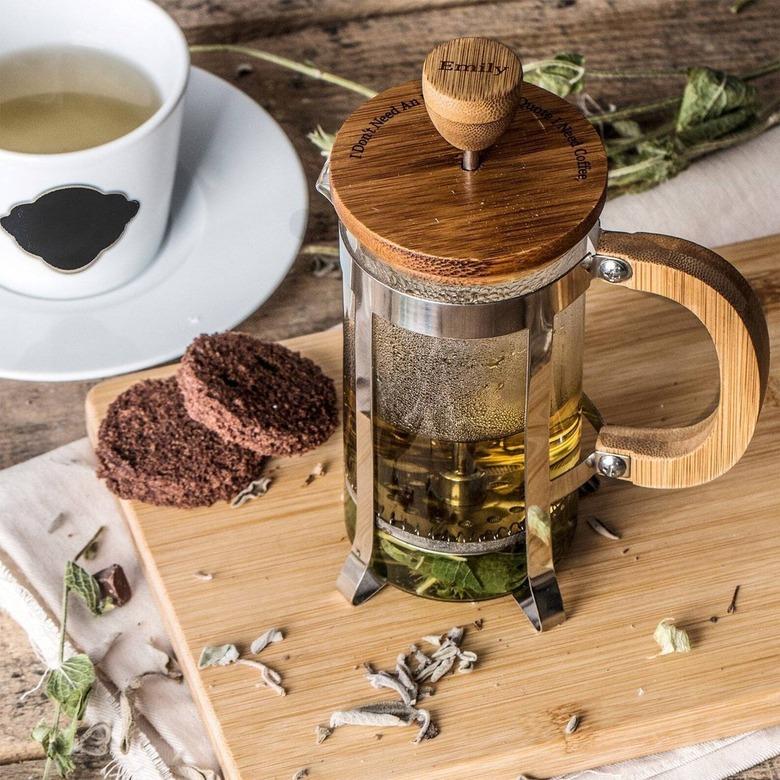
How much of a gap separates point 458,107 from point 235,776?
46cm

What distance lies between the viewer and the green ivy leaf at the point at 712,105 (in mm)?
1214

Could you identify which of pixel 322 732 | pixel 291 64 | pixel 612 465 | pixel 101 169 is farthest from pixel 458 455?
pixel 291 64

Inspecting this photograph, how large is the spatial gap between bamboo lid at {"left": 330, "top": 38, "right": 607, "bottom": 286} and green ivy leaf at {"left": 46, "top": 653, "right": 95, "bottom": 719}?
1.32ft

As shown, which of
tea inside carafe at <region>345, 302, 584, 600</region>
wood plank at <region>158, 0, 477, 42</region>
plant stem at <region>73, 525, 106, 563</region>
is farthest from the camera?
wood plank at <region>158, 0, 477, 42</region>

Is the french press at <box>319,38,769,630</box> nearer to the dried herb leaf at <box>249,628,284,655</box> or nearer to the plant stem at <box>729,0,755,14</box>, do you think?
the dried herb leaf at <box>249,628,284,655</box>

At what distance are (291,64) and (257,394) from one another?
474 mm

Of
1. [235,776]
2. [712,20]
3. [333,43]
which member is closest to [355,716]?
[235,776]

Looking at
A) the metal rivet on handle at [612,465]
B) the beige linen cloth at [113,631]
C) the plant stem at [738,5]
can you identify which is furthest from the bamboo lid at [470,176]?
the plant stem at [738,5]

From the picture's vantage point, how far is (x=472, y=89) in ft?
2.18

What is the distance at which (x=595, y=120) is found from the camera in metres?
1.24

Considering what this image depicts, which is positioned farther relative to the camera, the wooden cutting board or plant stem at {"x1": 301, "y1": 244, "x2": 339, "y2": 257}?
plant stem at {"x1": 301, "y1": 244, "x2": 339, "y2": 257}

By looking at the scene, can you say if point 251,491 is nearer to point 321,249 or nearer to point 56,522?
point 56,522

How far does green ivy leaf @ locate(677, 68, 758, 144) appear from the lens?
3.98ft

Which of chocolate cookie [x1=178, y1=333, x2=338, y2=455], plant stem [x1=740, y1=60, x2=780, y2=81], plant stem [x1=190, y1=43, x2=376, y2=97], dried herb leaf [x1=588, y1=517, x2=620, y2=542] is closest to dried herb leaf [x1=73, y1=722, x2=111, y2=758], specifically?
chocolate cookie [x1=178, y1=333, x2=338, y2=455]
